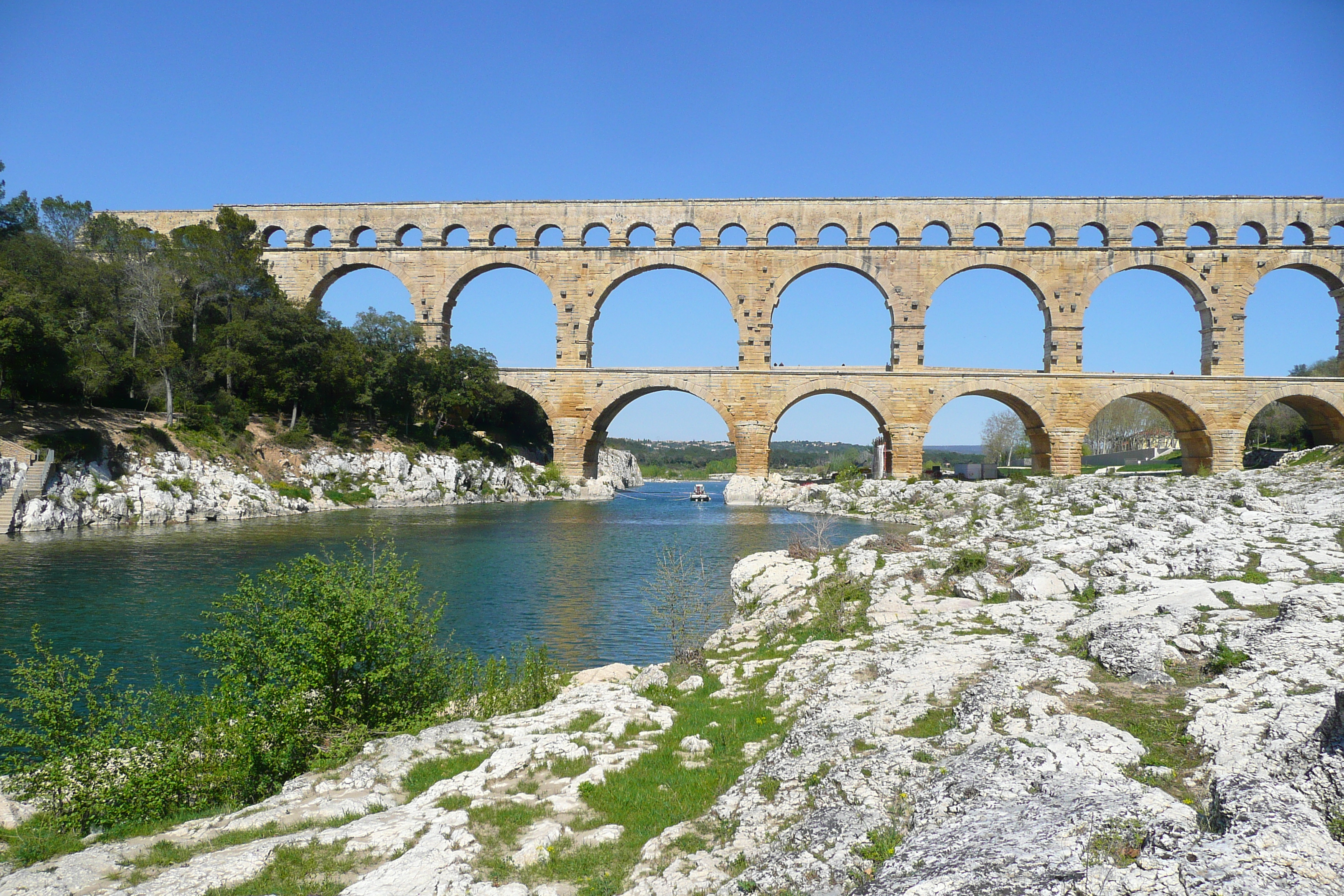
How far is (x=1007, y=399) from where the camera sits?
1232 inches

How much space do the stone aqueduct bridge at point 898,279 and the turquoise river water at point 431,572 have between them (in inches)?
331

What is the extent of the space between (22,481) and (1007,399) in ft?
105

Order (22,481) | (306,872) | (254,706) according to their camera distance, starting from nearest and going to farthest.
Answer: (306,872) → (254,706) → (22,481)

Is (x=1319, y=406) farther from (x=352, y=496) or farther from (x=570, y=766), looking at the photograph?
(x=352, y=496)

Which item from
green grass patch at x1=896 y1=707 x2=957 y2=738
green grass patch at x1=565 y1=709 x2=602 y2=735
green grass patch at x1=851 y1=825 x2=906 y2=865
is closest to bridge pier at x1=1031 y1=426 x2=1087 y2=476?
green grass patch at x1=896 y1=707 x2=957 y2=738

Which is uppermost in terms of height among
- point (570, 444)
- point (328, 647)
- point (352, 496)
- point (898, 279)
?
point (898, 279)

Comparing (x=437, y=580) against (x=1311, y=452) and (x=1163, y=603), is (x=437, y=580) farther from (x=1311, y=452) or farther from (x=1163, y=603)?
(x=1311, y=452)

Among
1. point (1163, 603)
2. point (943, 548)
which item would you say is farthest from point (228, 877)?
point (943, 548)

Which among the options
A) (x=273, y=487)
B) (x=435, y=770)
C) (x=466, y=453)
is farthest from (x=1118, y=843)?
(x=466, y=453)

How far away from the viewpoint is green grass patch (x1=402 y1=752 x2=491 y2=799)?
15.3 feet

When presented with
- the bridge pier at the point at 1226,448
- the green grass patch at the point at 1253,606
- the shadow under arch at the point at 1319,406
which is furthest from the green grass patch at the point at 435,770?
the shadow under arch at the point at 1319,406

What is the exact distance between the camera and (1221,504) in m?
11.4

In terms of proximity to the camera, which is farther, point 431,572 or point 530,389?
point 530,389

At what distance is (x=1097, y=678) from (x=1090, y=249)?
30820 millimetres
